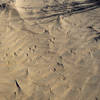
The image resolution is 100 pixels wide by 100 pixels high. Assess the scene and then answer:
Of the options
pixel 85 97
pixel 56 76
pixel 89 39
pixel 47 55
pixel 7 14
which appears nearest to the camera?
pixel 85 97

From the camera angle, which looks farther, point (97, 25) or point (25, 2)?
point (25, 2)

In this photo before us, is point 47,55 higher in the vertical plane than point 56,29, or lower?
lower

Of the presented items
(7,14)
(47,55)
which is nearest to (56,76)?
(47,55)

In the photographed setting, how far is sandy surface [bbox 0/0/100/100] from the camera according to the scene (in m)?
2.53

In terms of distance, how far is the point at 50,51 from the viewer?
3.08m

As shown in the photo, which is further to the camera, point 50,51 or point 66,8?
point 66,8

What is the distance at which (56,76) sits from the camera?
2.69 m

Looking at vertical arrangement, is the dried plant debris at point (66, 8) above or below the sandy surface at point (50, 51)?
above

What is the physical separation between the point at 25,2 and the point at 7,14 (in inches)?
31.2

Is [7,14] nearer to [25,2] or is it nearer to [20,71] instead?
[25,2]

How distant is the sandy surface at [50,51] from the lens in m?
2.53

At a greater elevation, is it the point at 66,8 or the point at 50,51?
the point at 66,8

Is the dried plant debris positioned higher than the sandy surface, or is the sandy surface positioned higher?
the dried plant debris

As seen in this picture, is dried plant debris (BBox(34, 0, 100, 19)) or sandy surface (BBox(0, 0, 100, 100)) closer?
sandy surface (BBox(0, 0, 100, 100))
